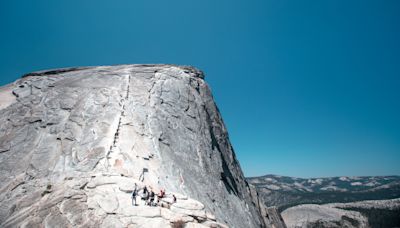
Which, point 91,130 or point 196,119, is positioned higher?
point 196,119

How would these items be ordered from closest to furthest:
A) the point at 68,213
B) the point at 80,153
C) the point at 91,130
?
1. the point at 68,213
2. the point at 80,153
3. the point at 91,130

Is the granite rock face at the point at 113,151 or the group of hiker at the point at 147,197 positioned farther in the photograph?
the granite rock face at the point at 113,151

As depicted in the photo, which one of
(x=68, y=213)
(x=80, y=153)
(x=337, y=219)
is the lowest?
(x=337, y=219)

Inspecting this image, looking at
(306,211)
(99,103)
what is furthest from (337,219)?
(99,103)

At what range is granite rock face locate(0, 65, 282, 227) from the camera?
1212 centimetres

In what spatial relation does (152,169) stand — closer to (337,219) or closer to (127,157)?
(127,157)

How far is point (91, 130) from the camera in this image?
69.3 ft

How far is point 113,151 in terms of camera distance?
17.6 meters

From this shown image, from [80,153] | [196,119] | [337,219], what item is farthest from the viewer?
[337,219]

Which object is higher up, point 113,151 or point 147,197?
point 113,151

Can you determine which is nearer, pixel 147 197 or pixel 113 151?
pixel 147 197

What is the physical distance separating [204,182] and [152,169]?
610cm

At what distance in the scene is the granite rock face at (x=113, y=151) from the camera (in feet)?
39.8

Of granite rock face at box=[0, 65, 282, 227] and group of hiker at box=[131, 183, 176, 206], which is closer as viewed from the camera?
group of hiker at box=[131, 183, 176, 206]
